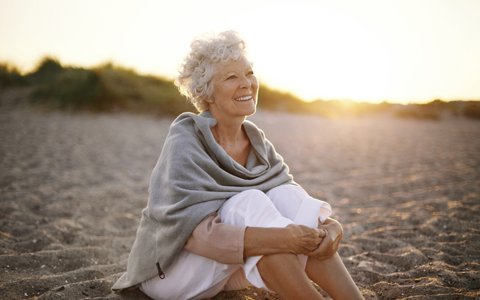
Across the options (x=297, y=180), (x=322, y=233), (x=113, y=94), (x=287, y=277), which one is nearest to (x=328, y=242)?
(x=322, y=233)

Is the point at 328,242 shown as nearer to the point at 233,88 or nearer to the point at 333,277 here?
the point at 333,277

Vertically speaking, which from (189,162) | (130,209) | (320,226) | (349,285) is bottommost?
(130,209)

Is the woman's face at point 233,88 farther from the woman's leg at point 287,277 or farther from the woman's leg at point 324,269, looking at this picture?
the woman's leg at point 287,277

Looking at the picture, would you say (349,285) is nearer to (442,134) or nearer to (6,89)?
(442,134)

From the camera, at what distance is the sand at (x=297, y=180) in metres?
2.71

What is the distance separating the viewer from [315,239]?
1.95 m

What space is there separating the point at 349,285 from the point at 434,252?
1.51 meters

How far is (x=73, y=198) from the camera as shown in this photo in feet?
16.6

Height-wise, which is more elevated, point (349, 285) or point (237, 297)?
point (349, 285)

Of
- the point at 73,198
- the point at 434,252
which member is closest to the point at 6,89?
the point at 73,198

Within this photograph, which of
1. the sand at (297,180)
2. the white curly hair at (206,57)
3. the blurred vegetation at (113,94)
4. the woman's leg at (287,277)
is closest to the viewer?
the woman's leg at (287,277)

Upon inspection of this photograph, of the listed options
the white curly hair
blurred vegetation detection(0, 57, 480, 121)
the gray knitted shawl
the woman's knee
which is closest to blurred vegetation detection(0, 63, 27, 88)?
blurred vegetation detection(0, 57, 480, 121)

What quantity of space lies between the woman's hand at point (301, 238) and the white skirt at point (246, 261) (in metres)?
0.06

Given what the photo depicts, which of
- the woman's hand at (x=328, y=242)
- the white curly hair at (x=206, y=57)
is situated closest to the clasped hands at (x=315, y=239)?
the woman's hand at (x=328, y=242)
